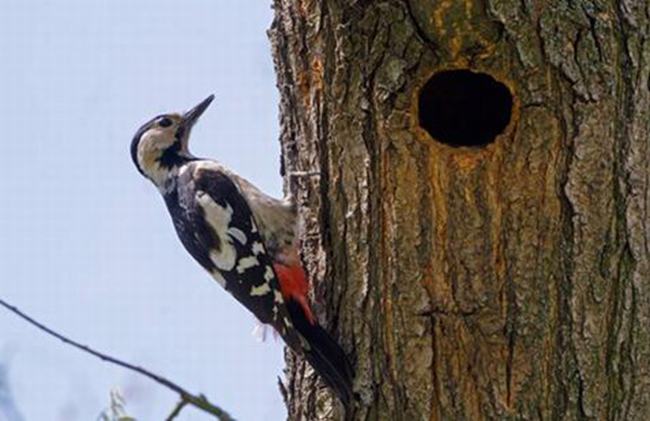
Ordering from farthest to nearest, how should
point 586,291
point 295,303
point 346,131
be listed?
point 295,303 < point 346,131 < point 586,291

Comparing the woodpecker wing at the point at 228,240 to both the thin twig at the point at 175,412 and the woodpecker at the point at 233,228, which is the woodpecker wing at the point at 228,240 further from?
the thin twig at the point at 175,412

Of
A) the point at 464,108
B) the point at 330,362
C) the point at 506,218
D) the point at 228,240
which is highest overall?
the point at 464,108

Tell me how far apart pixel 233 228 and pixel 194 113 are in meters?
0.85

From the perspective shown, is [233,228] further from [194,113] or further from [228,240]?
[194,113]

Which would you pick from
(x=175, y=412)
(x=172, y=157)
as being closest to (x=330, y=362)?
(x=175, y=412)

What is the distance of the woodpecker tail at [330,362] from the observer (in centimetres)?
292

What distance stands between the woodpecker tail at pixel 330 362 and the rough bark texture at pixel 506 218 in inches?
1.5

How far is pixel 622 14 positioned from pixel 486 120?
729mm

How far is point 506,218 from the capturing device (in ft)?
9.27

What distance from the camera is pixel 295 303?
339 cm

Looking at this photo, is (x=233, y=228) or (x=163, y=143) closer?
(x=233, y=228)

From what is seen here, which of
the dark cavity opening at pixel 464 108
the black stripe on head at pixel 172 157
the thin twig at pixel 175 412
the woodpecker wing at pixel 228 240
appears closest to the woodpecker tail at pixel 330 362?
the woodpecker wing at pixel 228 240

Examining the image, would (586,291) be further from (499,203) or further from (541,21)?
(541,21)

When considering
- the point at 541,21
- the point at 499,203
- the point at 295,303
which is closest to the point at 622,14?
the point at 541,21
